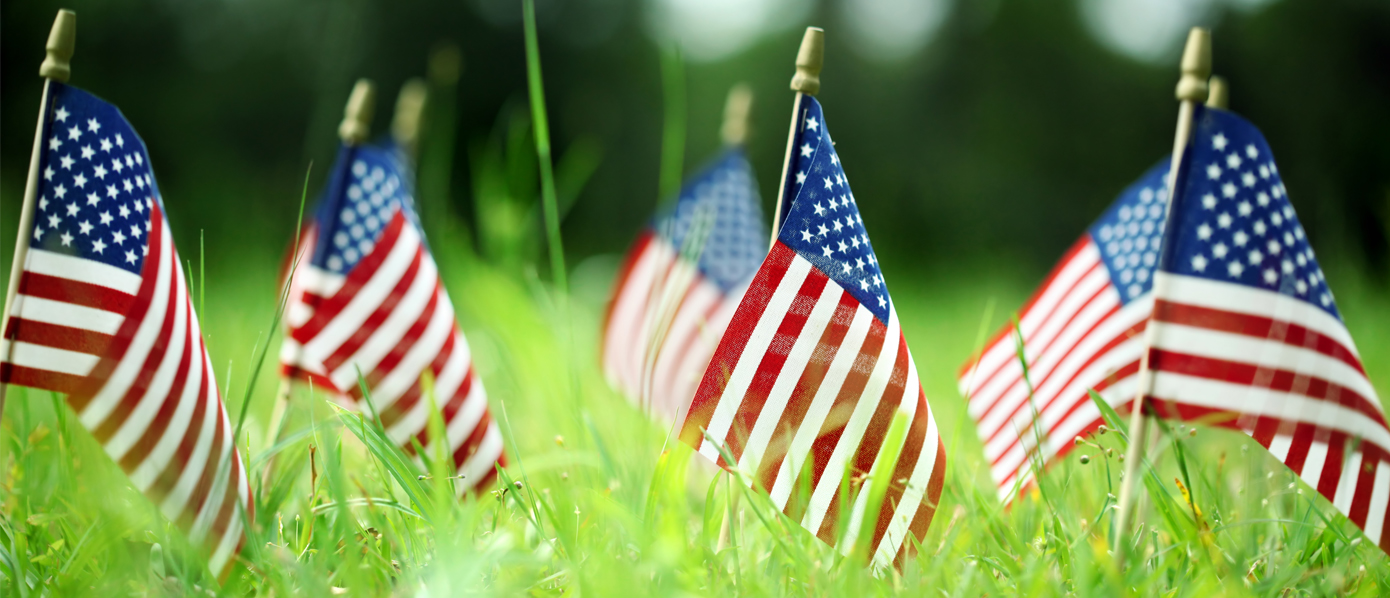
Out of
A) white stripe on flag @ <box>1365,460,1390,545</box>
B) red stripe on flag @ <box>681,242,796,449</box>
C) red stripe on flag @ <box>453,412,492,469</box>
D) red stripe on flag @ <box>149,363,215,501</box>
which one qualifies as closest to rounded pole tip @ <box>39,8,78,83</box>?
red stripe on flag @ <box>149,363,215,501</box>

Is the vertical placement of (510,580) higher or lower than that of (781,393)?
lower

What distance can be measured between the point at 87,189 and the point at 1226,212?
1.56 m

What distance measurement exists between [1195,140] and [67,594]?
1571 millimetres

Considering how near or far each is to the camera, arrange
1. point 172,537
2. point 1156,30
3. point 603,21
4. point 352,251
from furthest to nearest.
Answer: point 603,21, point 1156,30, point 352,251, point 172,537

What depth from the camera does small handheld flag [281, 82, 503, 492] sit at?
1.68m

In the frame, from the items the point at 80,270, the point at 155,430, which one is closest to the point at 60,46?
the point at 80,270

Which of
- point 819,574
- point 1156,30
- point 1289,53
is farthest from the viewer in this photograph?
point 1156,30

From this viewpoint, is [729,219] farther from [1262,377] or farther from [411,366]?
[1262,377]

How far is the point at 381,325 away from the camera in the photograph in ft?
5.60

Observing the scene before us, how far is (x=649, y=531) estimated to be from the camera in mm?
1102

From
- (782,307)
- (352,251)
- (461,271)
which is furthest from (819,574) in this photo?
(461,271)

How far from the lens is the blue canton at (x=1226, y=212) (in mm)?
1122

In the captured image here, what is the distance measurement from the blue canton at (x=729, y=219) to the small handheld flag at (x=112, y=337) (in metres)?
1.30

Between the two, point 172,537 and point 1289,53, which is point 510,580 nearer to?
point 172,537
